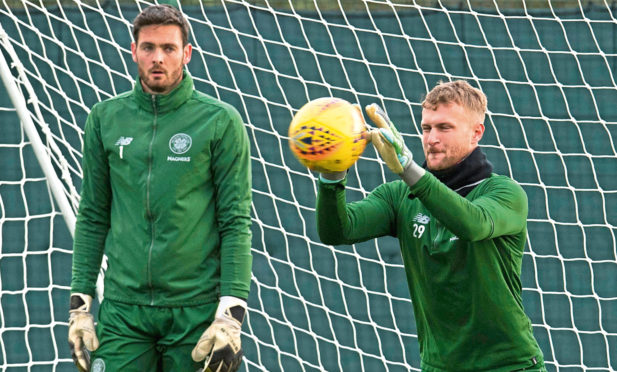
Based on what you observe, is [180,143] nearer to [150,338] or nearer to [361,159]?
[150,338]

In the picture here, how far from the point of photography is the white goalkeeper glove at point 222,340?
10.3 ft

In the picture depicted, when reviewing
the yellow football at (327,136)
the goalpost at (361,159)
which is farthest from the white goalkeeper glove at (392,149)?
the goalpost at (361,159)

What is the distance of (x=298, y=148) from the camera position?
10.8 feet

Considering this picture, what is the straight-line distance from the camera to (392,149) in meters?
3.21

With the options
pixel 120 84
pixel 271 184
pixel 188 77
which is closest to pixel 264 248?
pixel 271 184

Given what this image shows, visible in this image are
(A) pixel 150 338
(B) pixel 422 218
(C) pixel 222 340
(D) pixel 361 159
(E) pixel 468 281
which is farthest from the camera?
(D) pixel 361 159

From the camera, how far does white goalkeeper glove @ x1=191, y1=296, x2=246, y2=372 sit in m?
3.15

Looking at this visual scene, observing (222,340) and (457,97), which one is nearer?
(222,340)

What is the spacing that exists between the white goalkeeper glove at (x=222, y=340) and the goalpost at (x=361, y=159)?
7.28 ft

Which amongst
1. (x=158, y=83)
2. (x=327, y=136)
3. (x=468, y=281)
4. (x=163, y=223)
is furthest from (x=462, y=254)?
(x=158, y=83)

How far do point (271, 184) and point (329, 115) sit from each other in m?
2.55

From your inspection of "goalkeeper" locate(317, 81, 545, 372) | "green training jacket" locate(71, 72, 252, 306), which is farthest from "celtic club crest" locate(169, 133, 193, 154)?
"goalkeeper" locate(317, 81, 545, 372)

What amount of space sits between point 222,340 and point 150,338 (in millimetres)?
252

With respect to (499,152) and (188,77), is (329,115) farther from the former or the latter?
(499,152)
